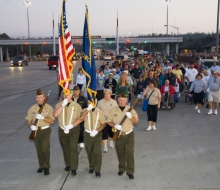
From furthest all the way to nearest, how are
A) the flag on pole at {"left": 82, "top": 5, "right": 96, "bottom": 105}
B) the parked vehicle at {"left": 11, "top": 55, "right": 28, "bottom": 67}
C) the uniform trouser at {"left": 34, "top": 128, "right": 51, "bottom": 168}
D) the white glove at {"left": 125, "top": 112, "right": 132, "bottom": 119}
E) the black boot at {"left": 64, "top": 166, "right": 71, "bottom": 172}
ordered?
the parked vehicle at {"left": 11, "top": 55, "right": 28, "bottom": 67} → the flag on pole at {"left": 82, "top": 5, "right": 96, "bottom": 105} → the black boot at {"left": 64, "top": 166, "right": 71, "bottom": 172} → the uniform trouser at {"left": 34, "top": 128, "right": 51, "bottom": 168} → the white glove at {"left": 125, "top": 112, "right": 132, "bottom": 119}

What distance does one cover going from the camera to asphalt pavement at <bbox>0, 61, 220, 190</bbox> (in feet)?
19.1

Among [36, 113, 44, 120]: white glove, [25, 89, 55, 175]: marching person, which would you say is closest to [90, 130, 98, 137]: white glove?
[25, 89, 55, 175]: marching person

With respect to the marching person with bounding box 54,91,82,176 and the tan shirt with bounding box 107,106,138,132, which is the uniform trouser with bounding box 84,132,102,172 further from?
the tan shirt with bounding box 107,106,138,132

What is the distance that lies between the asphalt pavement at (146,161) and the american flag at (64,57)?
1922 millimetres

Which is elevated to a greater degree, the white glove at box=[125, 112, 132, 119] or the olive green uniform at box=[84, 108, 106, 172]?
the white glove at box=[125, 112, 132, 119]

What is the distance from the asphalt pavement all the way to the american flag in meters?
1.92

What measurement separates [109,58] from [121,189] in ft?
175

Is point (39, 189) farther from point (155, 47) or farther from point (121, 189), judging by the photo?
point (155, 47)

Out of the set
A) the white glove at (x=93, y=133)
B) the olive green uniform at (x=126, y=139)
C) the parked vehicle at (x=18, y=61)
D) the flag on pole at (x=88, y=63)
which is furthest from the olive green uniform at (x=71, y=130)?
the parked vehicle at (x=18, y=61)

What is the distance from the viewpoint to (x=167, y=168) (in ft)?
21.5

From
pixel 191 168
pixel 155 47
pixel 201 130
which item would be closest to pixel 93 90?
pixel 191 168

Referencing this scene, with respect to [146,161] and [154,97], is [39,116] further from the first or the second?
[154,97]

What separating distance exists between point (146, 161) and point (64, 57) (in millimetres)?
3046

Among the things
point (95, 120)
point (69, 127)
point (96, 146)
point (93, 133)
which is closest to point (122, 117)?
point (95, 120)
